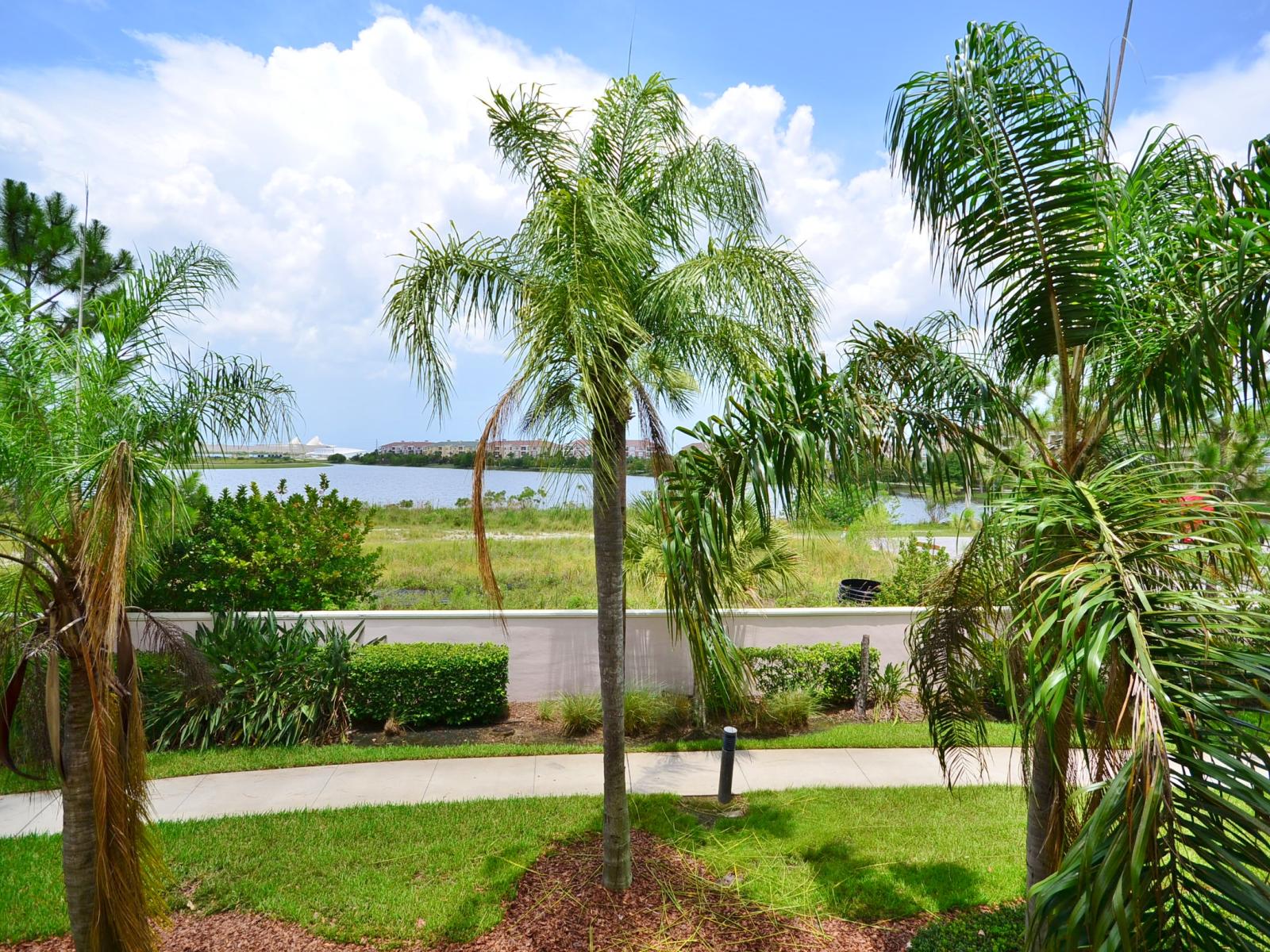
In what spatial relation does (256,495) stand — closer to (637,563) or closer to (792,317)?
(637,563)

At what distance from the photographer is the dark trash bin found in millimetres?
12883

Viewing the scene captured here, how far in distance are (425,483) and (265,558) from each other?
7.87 metres

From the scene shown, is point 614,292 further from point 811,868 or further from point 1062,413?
point 811,868

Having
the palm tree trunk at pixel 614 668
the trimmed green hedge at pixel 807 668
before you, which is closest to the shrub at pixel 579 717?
the trimmed green hedge at pixel 807 668

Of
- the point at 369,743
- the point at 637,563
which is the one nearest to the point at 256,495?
the point at 369,743

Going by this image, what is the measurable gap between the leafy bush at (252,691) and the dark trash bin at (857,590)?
26.9 ft

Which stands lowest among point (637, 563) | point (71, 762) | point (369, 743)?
point (369, 743)

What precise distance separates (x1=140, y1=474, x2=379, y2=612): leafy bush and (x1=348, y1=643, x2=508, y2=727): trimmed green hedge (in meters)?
1.48

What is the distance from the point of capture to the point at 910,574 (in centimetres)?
1152

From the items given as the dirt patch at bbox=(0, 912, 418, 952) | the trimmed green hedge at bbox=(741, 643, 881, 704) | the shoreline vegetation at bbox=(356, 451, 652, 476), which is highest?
the shoreline vegetation at bbox=(356, 451, 652, 476)

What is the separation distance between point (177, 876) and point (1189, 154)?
299 inches

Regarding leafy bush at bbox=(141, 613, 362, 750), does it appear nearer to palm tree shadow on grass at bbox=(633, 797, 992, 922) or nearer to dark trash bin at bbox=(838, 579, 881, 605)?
palm tree shadow on grass at bbox=(633, 797, 992, 922)

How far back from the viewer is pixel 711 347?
4.94m

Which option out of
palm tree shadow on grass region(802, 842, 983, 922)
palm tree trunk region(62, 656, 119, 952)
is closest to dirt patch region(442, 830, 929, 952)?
palm tree shadow on grass region(802, 842, 983, 922)
